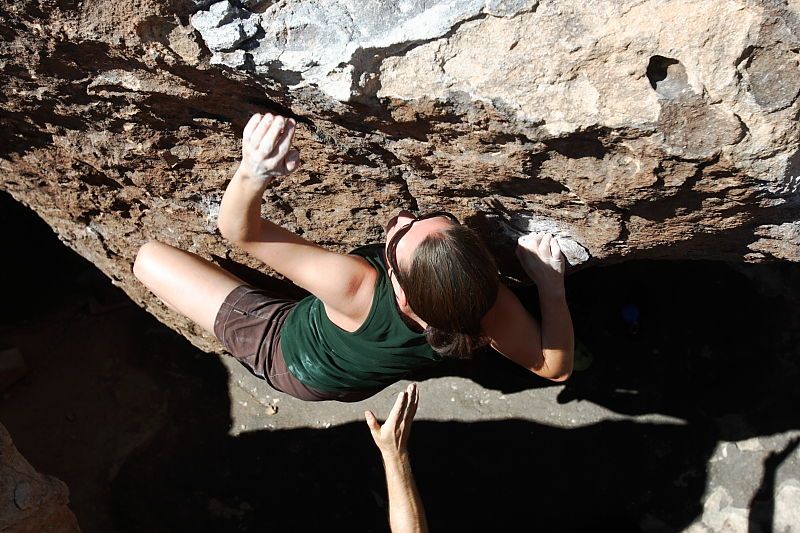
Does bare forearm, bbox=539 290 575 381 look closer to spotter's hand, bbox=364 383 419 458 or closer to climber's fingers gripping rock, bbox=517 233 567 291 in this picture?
Answer: climber's fingers gripping rock, bbox=517 233 567 291

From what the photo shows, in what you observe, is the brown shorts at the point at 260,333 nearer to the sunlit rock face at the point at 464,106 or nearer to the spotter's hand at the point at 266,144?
the sunlit rock face at the point at 464,106

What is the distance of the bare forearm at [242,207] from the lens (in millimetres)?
1666

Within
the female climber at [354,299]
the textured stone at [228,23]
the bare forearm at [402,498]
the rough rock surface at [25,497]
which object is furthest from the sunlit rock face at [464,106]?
the rough rock surface at [25,497]

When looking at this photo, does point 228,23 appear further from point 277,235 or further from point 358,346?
point 358,346

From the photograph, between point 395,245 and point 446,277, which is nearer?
point 446,277

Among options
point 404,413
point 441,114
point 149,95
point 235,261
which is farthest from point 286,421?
point 441,114

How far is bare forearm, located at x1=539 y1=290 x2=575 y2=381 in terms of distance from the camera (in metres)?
1.92

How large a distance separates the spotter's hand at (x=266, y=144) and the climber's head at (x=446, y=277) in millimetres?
317

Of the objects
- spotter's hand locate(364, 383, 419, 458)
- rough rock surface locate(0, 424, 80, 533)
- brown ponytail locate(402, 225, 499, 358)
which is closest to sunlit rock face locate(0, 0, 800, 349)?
brown ponytail locate(402, 225, 499, 358)

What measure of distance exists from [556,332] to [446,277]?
1.77ft

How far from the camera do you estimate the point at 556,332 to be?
1.96 metres

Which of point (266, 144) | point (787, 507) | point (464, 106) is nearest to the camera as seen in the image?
point (464, 106)

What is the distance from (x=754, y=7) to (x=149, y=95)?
130cm

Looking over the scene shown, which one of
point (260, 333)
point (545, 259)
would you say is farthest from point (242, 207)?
point (545, 259)
